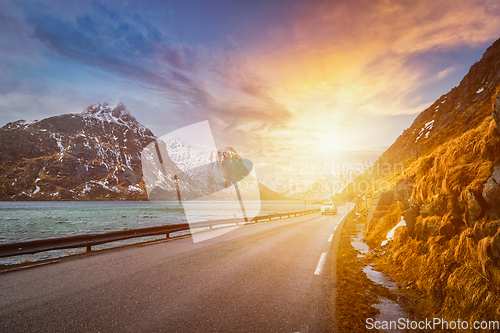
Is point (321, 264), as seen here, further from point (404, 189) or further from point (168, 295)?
point (168, 295)

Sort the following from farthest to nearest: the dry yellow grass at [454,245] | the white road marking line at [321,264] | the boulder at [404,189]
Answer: the boulder at [404,189] → the white road marking line at [321,264] → the dry yellow grass at [454,245]

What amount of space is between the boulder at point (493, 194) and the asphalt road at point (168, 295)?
3446 mm

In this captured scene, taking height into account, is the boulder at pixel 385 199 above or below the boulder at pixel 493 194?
below

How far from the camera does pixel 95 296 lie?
4.57 m

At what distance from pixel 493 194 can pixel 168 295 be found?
6.56 metres

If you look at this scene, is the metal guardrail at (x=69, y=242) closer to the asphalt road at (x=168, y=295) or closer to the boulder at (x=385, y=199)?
the asphalt road at (x=168, y=295)

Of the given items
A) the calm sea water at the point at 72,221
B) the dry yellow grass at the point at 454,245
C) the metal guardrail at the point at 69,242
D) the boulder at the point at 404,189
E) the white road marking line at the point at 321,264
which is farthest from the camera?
the calm sea water at the point at 72,221

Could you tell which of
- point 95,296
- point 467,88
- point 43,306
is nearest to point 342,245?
point 95,296

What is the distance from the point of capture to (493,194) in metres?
3.98

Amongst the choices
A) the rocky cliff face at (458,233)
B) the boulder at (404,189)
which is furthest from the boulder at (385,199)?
the rocky cliff face at (458,233)

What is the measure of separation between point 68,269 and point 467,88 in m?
73.3

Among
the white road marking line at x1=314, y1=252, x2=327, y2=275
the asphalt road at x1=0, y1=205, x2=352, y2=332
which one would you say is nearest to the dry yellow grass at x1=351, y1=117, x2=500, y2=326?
the white road marking line at x1=314, y1=252, x2=327, y2=275

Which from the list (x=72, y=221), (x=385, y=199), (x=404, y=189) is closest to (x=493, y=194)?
(x=404, y=189)

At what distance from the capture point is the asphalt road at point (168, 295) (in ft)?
11.4
